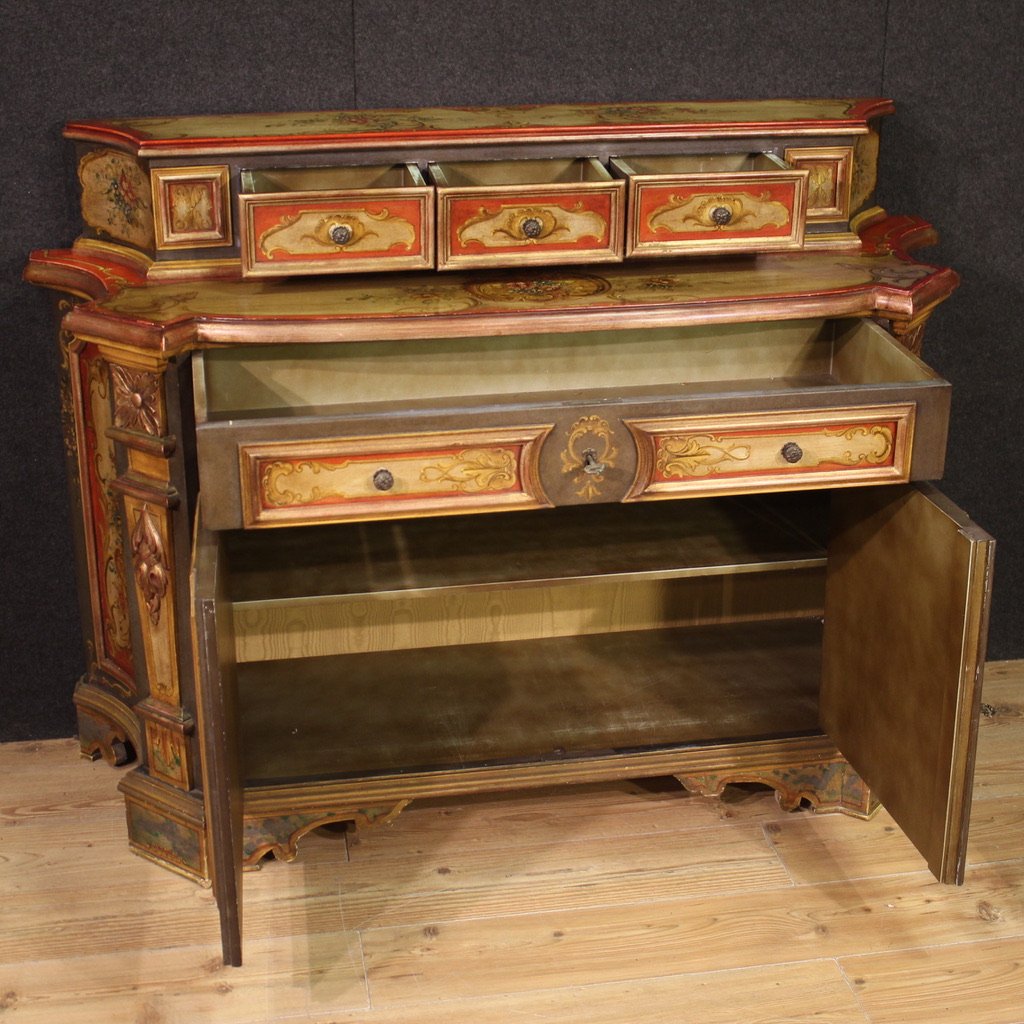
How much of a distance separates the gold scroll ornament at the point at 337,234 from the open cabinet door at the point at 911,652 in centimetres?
90

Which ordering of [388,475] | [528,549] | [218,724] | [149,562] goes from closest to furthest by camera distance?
[218,724] → [388,475] → [149,562] → [528,549]

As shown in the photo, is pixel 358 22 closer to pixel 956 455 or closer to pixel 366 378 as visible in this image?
pixel 366 378

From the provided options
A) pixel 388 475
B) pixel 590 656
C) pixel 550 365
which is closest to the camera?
pixel 388 475

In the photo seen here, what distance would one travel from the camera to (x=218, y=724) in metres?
2.00

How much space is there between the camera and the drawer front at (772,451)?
2254mm

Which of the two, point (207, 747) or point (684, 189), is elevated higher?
point (684, 189)

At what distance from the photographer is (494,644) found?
3.10 metres

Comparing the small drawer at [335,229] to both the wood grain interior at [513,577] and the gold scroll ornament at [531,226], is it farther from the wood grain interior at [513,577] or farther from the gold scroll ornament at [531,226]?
the wood grain interior at [513,577]

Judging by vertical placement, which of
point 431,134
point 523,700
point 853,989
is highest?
point 431,134

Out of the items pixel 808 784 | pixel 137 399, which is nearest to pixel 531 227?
pixel 137 399

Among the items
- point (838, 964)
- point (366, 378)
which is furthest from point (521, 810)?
point (366, 378)

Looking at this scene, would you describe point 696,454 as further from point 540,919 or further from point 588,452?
point 540,919

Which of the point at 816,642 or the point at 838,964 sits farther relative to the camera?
the point at 816,642

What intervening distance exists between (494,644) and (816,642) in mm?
691
